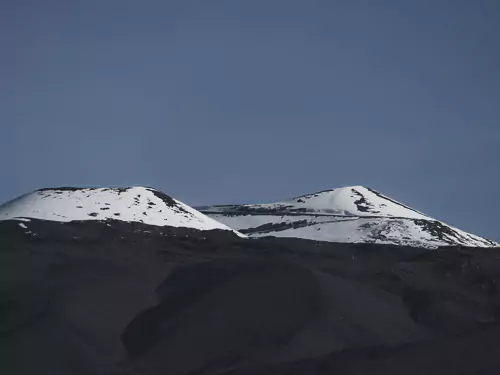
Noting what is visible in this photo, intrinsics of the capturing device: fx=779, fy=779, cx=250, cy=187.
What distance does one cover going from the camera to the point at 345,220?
67688mm

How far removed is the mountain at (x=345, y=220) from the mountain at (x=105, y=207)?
9.19 meters

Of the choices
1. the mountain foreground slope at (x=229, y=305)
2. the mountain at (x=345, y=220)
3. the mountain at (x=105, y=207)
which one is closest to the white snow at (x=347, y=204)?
the mountain at (x=345, y=220)

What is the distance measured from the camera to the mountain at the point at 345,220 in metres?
62.0

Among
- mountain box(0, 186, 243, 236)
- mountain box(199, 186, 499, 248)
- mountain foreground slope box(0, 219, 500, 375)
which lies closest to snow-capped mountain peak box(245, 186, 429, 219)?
mountain box(199, 186, 499, 248)

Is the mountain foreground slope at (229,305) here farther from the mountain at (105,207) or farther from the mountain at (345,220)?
the mountain at (345,220)

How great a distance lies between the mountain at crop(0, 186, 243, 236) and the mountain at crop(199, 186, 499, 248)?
9192 mm

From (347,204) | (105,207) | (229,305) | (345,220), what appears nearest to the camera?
(229,305)

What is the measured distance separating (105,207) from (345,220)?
22189mm

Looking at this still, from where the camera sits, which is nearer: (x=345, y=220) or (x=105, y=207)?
(x=105, y=207)

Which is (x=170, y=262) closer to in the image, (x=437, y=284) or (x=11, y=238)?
(x=11, y=238)

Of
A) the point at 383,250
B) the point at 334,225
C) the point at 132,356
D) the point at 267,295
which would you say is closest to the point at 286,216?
the point at 334,225

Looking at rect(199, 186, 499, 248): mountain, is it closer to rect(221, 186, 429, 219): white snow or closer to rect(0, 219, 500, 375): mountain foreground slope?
rect(221, 186, 429, 219): white snow

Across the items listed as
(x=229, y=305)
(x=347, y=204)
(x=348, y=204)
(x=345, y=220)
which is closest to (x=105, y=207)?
(x=229, y=305)

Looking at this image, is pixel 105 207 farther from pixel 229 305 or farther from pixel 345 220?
pixel 345 220
